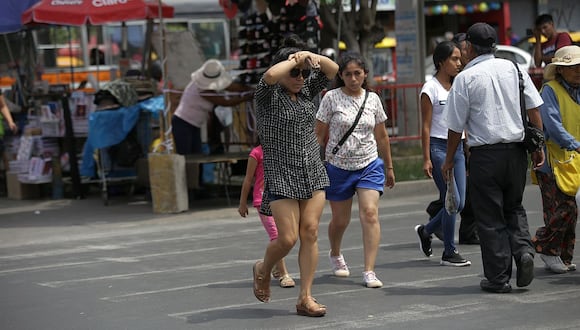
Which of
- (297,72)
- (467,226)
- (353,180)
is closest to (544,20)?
(467,226)

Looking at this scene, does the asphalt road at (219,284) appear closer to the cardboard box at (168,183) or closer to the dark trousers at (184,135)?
the cardboard box at (168,183)

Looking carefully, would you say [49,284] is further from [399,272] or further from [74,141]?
[74,141]

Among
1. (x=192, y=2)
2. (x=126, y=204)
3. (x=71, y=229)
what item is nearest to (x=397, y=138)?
(x=126, y=204)

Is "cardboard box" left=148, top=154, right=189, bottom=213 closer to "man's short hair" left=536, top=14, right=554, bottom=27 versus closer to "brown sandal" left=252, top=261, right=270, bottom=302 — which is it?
"man's short hair" left=536, top=14, right=554, bottom=27

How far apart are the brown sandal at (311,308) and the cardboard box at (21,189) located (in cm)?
1115

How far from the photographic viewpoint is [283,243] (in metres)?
7.53

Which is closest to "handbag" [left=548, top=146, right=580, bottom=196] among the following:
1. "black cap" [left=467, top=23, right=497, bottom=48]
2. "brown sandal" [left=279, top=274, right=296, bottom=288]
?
"black cap" [left=467, top=23, right=497, bottom=48]

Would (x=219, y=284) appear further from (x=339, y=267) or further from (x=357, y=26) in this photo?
(x=357, y=26)

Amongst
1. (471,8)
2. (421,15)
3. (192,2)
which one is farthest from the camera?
(471,8)

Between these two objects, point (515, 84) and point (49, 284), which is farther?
point (49, 284)

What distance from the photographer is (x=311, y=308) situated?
751 centimetres

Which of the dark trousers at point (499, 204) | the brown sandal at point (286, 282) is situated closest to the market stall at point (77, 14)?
the brown sandal at point (286, 282)

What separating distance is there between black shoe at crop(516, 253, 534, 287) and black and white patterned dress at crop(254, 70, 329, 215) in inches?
60.0

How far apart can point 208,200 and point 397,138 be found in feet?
10.2
